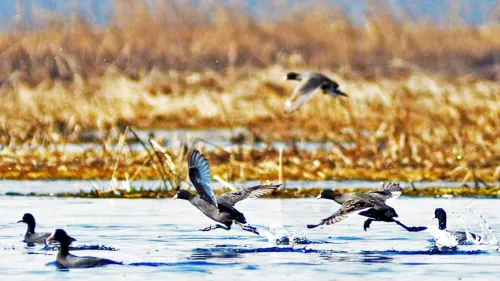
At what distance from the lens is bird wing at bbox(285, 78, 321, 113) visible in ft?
58.3

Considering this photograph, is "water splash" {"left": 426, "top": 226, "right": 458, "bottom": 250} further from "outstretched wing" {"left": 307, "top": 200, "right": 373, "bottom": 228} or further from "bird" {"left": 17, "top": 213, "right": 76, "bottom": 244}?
"bird" {"left": 17, "top": 213, "right": 76, "bottom": 244}

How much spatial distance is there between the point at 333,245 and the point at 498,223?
7.76 ft

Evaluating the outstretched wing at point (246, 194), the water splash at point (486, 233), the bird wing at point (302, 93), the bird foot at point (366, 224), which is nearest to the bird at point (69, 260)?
the outstretched wing at point (246, 194)

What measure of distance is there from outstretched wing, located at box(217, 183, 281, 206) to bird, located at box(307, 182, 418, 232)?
1.70 feet

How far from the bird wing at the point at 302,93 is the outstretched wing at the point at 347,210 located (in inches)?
149

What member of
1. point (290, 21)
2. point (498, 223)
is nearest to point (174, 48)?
point (290, 21)

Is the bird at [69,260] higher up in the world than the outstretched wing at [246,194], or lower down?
lower down

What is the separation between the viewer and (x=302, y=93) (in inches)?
716

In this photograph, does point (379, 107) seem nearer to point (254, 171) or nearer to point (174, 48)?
point (254, 171)

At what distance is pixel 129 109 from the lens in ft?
99.5

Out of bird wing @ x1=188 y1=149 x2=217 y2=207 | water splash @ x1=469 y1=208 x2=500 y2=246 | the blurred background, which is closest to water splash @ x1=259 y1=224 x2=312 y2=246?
bird wing @ x1=188 y1=149 x2=217 y2=207

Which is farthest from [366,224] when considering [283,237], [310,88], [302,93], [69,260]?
[310,88]

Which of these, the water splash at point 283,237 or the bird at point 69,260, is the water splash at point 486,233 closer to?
the water splash at point 283,237

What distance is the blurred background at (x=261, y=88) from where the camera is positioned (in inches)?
858
